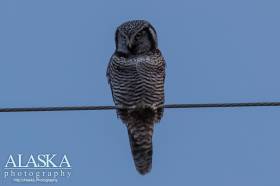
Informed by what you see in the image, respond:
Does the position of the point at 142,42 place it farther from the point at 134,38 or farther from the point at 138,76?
the point at 138,76

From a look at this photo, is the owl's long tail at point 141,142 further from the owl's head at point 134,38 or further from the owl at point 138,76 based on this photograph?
the owl's head at point 134,38

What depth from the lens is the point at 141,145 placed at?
9.11 m

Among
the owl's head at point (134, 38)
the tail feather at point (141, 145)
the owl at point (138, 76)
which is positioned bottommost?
the tail feather at point (141, 145)

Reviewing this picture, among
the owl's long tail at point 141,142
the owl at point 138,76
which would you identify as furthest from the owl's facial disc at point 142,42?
the owl's long tail at point 141,142

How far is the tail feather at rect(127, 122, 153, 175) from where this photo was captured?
29.5 ft

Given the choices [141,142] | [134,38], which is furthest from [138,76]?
[141,142]

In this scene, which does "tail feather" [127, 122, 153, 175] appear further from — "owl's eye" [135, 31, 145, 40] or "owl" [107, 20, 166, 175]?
"owl's eye" [135, 31, 145, 40]

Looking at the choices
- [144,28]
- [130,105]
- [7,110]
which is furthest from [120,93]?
[7,110]

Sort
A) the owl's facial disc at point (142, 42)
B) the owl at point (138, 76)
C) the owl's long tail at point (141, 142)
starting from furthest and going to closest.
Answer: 1. the owl's long tail at point (141, 142)
2. the owl's facial disc at point (142, 42)
3. the owl at point (138, 76)

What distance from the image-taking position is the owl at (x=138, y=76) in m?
8.55

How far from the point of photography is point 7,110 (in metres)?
6.28

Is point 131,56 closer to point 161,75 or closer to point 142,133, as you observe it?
point 161,75

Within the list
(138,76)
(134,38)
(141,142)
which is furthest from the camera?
(141,142)

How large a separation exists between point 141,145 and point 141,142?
0.12ft
